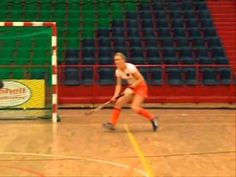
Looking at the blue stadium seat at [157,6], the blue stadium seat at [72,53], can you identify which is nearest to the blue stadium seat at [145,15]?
the blue stadium seat at [157,6]

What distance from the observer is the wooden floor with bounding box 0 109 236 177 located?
7.41m

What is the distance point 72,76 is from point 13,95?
3280 millimetres

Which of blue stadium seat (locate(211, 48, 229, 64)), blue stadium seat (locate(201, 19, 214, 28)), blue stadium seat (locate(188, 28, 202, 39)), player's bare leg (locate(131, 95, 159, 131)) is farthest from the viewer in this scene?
blue stadium seat (locate(201, 19, 214, 28))

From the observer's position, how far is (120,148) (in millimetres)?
9016

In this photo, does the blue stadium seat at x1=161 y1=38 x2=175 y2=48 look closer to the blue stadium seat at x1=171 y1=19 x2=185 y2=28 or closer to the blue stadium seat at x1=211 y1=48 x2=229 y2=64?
the blue stadium seat at x1=171 y1=19 x2=185 y2=28

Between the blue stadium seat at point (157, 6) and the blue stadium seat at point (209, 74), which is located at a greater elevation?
the blue stadium seat at point (157, 6)

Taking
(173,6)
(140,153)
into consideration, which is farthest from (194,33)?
(140,153)

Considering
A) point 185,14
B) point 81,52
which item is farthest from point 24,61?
point 185,14

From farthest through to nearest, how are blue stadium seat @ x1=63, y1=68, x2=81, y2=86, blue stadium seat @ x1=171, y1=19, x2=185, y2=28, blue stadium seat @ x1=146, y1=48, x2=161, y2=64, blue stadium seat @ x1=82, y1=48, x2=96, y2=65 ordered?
blue stadium seat @ x1=171, y1=19, x2=185, y2=28, blue stadium seat @ x1=146, y1=48, x2=161, y2=64, blue stadium seat @ x1=82, y1=48, x2=96, y2=65, blue stadium seat @ x1=63, y1=68, x2=81, y2=86

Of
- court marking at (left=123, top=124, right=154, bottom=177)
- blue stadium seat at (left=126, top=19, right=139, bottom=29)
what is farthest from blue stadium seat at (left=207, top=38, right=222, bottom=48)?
court marking at (left=123, top=124, right=154, bottom=177)

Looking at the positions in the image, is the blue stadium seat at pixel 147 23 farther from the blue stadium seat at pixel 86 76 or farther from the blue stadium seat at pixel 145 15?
the blue stadium seat at pixel 86 76

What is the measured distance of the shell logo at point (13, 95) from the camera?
12.7m

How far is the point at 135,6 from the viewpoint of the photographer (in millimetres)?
19922

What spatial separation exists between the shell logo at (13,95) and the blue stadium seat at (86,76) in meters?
3.12
